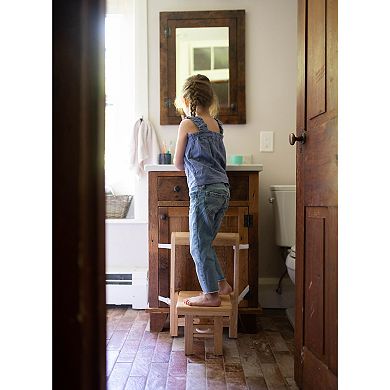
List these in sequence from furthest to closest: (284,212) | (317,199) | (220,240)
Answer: (284,212), (220,240), (317,199)

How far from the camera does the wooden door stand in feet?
3.55

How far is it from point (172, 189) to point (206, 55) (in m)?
1.03

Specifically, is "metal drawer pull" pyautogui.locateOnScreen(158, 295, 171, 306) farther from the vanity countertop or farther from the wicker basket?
the wicker basket

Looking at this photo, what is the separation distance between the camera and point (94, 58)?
51 cm

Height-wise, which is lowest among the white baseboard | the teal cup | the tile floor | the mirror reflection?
the tile floor

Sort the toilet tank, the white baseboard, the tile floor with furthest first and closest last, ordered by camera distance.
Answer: the white baseboard
the toilet tank
the tile floor

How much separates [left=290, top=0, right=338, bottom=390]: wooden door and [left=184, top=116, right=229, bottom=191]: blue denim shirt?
0.49 m

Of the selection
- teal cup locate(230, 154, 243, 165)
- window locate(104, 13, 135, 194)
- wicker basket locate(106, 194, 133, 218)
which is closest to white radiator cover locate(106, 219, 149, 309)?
wicker basket locate(106, 194, 133, 218)

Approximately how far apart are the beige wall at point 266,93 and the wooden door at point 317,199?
1.10m

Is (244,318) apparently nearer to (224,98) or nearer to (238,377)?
(238,377)

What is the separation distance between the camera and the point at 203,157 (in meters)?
1.80

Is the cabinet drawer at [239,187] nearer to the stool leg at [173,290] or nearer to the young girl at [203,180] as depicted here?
the young girl at [203,180]

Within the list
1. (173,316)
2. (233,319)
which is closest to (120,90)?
(173,316)

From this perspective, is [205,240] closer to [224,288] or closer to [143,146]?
[224,288]
